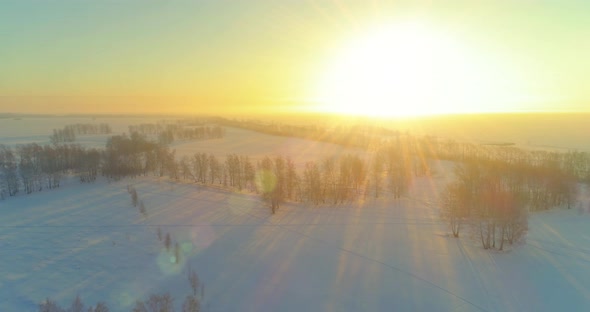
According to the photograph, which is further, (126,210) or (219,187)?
(219,187)

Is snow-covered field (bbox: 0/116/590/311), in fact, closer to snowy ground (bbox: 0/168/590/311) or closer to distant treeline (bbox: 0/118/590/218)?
snowy ground (bbox: 0/168/590/311)

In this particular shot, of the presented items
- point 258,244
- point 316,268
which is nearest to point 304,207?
point 258,244

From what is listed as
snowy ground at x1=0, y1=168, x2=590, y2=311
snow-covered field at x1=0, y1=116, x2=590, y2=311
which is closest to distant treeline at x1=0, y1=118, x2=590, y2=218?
snow-covered field at x1=0, y1=116, x2=590, y2=311

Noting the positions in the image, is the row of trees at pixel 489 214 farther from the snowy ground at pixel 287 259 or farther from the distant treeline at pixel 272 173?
the distant treeline at pixel 272 173

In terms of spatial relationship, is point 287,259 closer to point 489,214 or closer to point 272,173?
point 272,173

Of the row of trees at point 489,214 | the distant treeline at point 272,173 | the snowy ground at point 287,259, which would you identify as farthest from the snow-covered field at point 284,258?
the distant treeline at point 272,173

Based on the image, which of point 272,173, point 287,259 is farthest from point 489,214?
point 272,173

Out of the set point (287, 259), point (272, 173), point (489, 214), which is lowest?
point (287, 259)

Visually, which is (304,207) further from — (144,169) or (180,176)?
(144,169)
